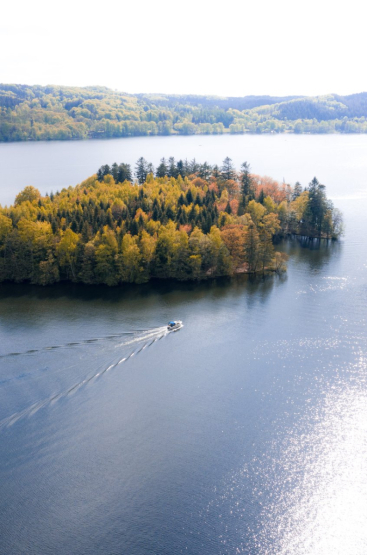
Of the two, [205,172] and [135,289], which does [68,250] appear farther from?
[205,172]

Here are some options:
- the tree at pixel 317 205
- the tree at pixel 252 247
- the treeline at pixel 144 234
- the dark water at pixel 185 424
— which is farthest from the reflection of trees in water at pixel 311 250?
the dark water at pixel 185 424

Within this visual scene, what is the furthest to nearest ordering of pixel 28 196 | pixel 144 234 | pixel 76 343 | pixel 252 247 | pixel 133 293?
pixel 28 196 < pixel 252 247 < pixel 144 234 < pixel 133 293 < pixel 76 343

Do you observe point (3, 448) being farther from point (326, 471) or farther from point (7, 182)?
point (7, 182)

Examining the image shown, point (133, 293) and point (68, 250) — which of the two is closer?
point (133, 293)

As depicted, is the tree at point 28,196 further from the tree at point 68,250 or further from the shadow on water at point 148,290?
the shadow on water at point 148,290

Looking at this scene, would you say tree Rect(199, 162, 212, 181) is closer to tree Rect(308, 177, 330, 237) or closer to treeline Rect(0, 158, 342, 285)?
treeline Rect(0, 158, 342, 285)

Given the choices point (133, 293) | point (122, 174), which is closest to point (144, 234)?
point (133, 293)

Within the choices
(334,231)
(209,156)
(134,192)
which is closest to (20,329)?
(134,192)

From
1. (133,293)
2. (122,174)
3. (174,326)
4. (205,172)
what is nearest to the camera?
(174,326)
